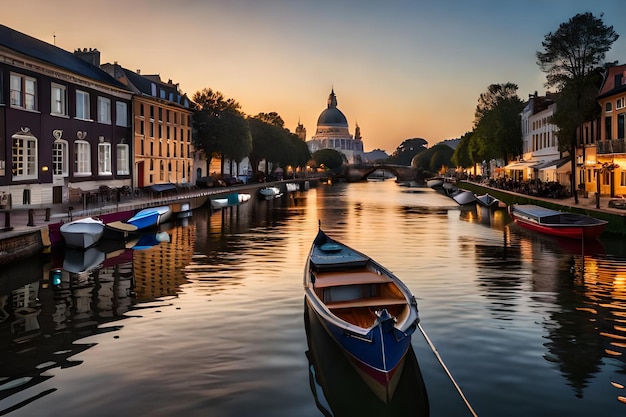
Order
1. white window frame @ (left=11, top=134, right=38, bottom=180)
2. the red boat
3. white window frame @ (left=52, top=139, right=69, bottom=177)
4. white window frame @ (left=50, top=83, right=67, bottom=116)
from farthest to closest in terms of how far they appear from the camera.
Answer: white window frame @ (left=52, top=139, right=69, bottom=177) < white window frame @ (left=50, top=83, right=67, bottom=116) < white window frame @ (left=11, top=134, right=38, bottom=180) < the red boat

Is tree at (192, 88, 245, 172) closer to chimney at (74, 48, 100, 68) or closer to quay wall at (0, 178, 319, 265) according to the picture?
chimney at (74, 48, 100, 68)

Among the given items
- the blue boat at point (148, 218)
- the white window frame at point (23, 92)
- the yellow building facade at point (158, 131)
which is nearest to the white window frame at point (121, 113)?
the yellow building facade at point (158, 131)

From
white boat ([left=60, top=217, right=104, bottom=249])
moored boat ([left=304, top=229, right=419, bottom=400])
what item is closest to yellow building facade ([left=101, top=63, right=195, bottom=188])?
white boat ([left=60, top=217, right=104, bottom=249])

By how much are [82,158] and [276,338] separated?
139 feet

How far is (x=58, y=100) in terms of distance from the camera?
48.6 m

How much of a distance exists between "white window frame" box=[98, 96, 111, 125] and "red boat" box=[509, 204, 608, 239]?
133 feet

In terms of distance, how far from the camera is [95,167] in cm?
5550

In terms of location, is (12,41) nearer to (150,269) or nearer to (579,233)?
(150,269)

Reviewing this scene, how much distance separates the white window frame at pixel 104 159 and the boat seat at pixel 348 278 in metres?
44.3

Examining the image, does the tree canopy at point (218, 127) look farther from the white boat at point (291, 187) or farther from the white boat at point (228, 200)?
the white boat at point (291, 187)

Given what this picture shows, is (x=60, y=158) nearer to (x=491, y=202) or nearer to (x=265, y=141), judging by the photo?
(x=491, y=202)

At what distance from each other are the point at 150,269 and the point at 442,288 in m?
14.3

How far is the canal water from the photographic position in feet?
40.7

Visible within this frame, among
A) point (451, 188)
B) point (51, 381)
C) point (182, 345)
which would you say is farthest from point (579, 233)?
point (451, 188)
